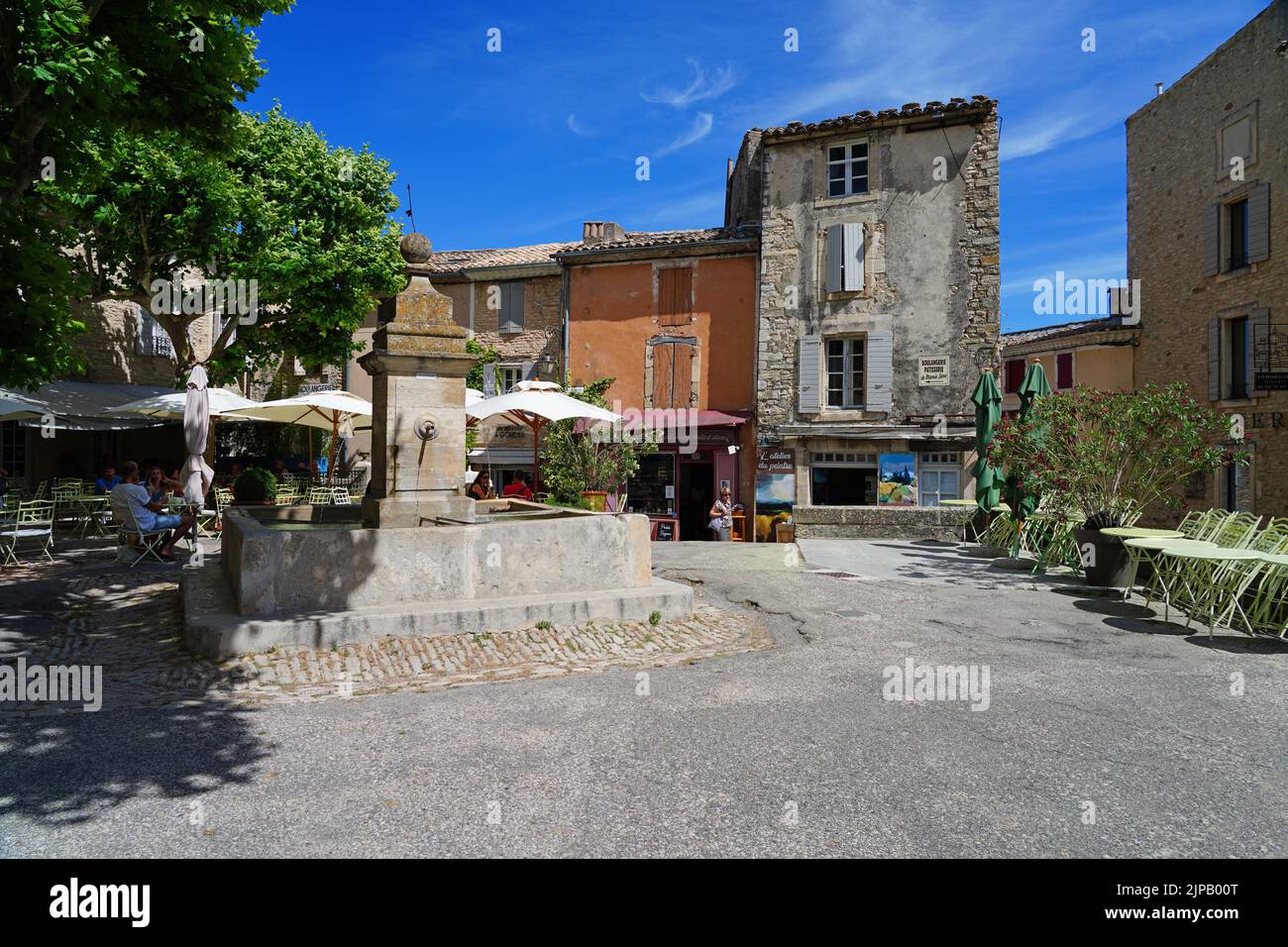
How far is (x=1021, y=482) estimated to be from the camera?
12.2 meters

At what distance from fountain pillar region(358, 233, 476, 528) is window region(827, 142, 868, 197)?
16.5 metres

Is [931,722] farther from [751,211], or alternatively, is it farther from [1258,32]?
[1258,32]

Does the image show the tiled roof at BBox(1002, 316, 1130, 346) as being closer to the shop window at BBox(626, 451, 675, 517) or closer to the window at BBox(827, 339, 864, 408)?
the window at BBox(827, 339, 864, 408)

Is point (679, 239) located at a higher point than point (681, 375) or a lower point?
higher

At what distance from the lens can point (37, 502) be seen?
12.8 metres

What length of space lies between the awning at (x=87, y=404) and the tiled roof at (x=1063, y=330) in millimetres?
27970

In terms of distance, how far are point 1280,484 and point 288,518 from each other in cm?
2239

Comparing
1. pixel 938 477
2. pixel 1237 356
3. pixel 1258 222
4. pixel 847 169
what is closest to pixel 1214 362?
pixel 1237 356

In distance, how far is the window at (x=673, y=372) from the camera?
22.8m

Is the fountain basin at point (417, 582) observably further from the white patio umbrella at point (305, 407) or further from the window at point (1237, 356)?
the window at point (1237, 356)

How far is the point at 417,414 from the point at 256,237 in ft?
33.3

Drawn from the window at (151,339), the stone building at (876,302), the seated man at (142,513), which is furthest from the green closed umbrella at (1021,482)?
the window at (151,339)

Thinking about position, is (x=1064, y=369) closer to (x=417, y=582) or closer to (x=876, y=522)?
(x=876, y=522)

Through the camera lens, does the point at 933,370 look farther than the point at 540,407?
Yes
